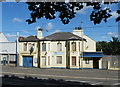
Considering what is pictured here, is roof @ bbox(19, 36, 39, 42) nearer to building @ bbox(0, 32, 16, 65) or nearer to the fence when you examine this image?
building @ bbox(0, 32, 16, 65)

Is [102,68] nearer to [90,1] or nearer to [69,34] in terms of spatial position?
[69,34]

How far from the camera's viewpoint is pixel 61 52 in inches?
1339

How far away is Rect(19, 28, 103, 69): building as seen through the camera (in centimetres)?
3294

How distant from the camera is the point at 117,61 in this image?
3344cm

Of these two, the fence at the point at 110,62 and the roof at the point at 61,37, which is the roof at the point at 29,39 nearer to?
the roof at the point at 61,37

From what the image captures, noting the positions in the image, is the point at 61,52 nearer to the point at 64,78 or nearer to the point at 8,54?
the point at 8,54

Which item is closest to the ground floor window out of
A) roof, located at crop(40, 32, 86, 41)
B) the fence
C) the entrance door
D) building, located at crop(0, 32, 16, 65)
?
building, located at crop(0, 32, 16, 65)

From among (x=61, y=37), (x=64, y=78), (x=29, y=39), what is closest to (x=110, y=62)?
(x=61, y=37)

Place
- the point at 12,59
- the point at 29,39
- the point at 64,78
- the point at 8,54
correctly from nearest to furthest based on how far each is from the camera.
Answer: the point at 64,78
the point at 29,39
the point at 12,59
the point at 8,54

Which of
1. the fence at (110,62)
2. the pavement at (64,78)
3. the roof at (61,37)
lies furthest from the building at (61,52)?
the pavement at (64,78)

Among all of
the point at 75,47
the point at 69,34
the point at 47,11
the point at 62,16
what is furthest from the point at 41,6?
the point at 69,34

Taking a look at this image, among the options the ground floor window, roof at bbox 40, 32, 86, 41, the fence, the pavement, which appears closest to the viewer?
the pavement

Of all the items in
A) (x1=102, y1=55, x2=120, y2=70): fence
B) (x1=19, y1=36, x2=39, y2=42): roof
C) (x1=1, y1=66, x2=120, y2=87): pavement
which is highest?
(x1=19, y1=36, x2=39, y2=42): roof

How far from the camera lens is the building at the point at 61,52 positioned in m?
32.9
